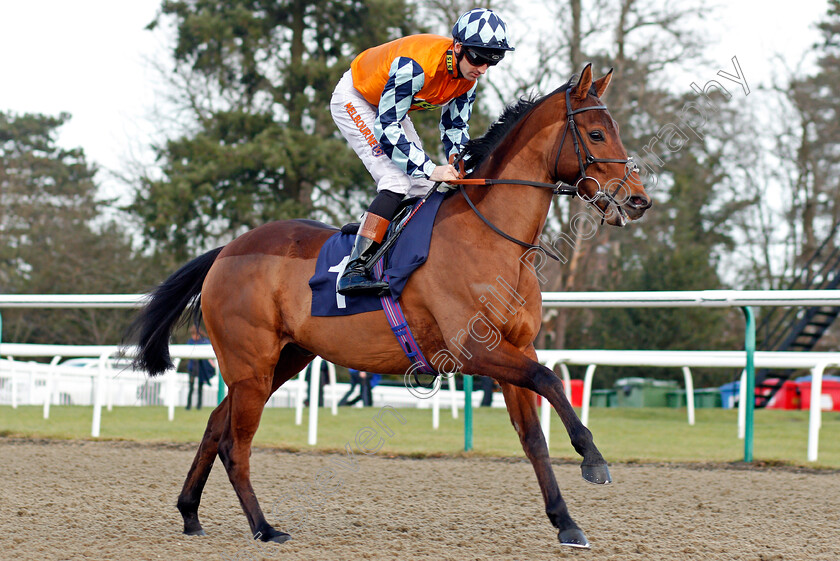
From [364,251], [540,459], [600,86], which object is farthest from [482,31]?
[540,459]

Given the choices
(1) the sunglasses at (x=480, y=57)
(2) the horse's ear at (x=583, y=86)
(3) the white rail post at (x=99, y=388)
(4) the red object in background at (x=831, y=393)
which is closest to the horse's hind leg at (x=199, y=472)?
(1) the sunglasses at (x=480, y=57)

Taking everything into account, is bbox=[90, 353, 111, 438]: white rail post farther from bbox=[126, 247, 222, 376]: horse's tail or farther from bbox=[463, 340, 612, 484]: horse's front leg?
bbox=[463, 340, 612, 484]: horse's front leg

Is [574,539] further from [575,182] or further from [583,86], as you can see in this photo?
[583,86]

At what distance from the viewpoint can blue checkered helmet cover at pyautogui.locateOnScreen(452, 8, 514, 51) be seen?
4.02m

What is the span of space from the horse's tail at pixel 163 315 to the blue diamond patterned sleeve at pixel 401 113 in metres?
1.51

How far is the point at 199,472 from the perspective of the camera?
4.47m

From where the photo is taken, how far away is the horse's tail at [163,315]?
5109mm

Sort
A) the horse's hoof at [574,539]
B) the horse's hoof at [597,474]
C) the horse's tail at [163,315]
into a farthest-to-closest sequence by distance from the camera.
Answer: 1. the horse's tail at [163,315]
2. the horse's hoof at [574,539]
3. the horse's hoof at [597,474]

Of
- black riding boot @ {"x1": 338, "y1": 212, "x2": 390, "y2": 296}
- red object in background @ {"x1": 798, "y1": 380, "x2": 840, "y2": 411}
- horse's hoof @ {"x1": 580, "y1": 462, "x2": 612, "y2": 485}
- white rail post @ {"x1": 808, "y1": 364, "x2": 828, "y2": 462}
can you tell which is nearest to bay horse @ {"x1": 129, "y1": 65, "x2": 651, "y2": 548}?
horse's hoof @ {"x1": 580, "y1": 462, "x2": 612, "y2": 485}

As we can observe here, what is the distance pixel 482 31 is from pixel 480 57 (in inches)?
4.8

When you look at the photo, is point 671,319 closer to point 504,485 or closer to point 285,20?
point 285,20

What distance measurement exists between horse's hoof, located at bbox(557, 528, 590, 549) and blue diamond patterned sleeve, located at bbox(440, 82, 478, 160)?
2.01 metres

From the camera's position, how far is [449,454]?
7.36 m

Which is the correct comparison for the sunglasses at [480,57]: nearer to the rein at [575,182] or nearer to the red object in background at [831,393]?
the rein at [575,182]
